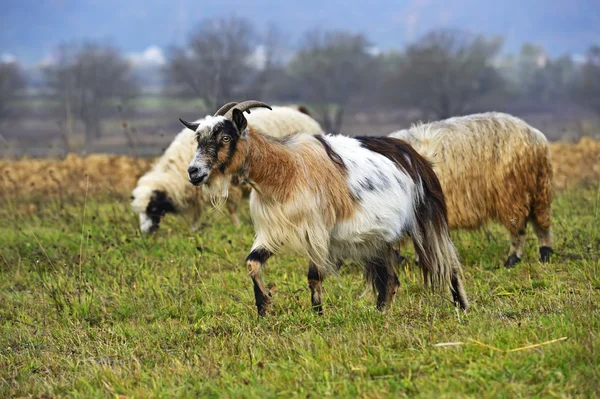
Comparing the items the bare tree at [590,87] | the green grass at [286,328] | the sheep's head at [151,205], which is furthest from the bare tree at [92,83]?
the green grass at [286,328]

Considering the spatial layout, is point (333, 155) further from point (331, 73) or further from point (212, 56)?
point (331, 73)

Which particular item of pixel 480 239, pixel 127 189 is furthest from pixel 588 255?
pixel 127 189

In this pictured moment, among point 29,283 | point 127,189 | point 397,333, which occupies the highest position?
point 397,333

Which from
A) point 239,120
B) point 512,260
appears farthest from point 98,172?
point 239,120

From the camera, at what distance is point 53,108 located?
69875 millimetres

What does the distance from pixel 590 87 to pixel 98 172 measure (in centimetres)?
5323

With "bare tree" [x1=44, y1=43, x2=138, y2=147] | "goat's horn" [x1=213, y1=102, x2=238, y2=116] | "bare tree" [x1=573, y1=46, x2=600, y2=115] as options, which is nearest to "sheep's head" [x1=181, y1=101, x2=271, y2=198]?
"goat's horn" [x1=213, y1=102, x2=238, y2=116]

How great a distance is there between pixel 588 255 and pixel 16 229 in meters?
7.74

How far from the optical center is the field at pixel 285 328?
5047 mm

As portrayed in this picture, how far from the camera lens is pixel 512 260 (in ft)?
29.3

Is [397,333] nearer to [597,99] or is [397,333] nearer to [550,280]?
[550,280]

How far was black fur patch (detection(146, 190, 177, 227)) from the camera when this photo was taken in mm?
12656

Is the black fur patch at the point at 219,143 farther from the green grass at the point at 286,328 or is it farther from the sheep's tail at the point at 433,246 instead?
the sheep's tail at the point at 433,246

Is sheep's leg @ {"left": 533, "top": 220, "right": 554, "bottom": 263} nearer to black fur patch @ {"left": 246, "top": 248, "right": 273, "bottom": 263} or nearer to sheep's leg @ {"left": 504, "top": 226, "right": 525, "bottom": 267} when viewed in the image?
sheep's leg @ {"left": 504, "top": 226, "right": 525, "bottom": 267}
